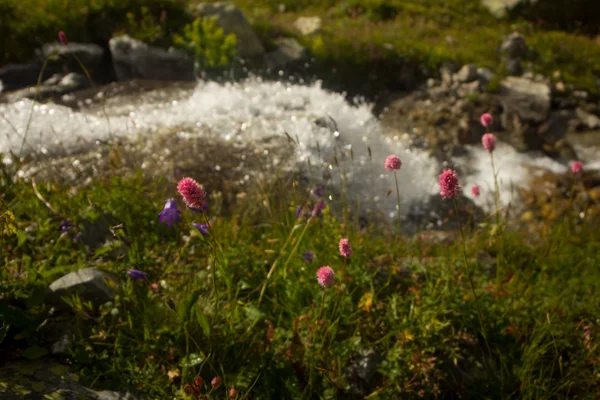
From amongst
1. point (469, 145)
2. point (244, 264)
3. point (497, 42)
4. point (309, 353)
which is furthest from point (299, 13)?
point (309, 353)

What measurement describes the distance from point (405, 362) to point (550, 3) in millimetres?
11670

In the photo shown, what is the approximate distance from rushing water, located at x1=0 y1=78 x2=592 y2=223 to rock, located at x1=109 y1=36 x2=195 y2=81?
2.13 feet

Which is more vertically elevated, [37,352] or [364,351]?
[37,352]

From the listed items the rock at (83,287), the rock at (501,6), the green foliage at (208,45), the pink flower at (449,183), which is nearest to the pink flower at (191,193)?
the pink flower at (449,183)

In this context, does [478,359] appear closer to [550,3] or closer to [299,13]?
[299,13]

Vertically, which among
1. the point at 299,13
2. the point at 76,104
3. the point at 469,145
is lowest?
the point at 469,145

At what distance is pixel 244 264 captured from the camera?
310cm

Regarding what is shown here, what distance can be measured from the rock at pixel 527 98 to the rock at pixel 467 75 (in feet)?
1.78

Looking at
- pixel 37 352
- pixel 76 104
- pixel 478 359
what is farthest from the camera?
pixel 76 104

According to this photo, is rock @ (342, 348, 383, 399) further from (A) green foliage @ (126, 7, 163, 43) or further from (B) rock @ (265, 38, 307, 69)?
(A) green foliage @ (126, 7, 163, 43)

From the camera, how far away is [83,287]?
2607 millimetres

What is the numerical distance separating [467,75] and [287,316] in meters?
7.32

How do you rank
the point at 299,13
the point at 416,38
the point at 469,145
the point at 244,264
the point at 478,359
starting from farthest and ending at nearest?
1. the point at 299,13
2. the point at 416,38
3. the point at 469,145
4. the point at 244,264
5. the point at 478,359

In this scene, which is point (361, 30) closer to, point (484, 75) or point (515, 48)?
point (484, 75)
